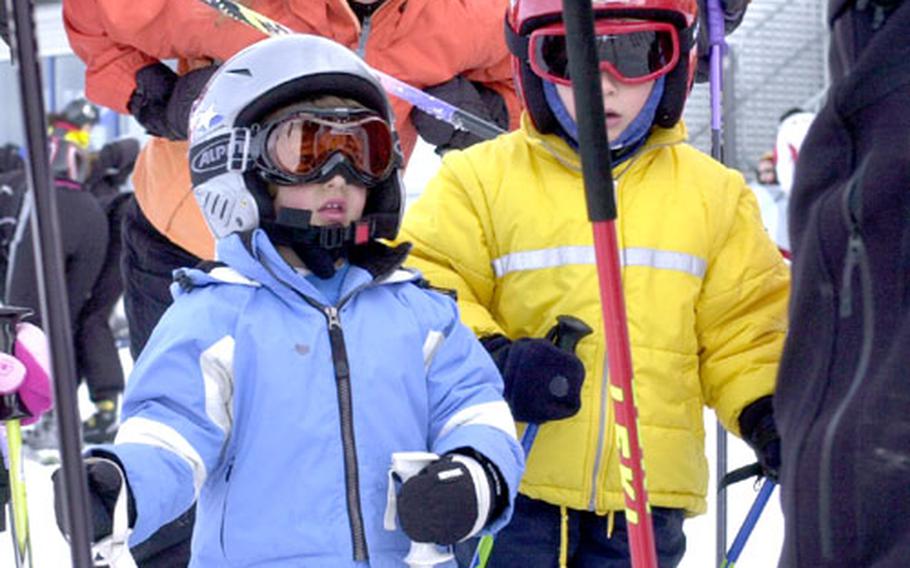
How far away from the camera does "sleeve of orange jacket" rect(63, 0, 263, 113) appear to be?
2852mm

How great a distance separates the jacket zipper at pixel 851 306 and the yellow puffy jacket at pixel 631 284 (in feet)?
4.19

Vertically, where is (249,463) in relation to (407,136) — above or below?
below

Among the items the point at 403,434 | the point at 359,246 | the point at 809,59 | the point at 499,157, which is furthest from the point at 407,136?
the point at 809,59

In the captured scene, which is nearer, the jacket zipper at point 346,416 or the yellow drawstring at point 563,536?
the jacket zipper at point 346,416

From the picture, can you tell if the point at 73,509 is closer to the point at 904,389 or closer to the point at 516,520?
the point at 904,389

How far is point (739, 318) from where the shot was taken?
2404 millimetres

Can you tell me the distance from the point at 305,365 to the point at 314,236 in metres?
0.20

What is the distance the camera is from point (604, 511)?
2.34 metres

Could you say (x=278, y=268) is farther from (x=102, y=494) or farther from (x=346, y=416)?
(x=102, y=494)

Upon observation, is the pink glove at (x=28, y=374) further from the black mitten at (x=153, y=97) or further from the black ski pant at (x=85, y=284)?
the black ski pant at (x=85, y=284)

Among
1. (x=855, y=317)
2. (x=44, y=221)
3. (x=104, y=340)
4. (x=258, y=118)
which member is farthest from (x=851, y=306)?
(x=104, y=340)

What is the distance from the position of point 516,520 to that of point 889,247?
1460mm

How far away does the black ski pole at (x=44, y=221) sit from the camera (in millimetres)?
1009

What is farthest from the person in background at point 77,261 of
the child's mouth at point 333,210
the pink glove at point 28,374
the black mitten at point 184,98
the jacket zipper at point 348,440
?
the jacket zipper at point 348,440
